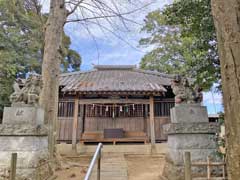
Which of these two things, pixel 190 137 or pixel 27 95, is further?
pixel 27 95

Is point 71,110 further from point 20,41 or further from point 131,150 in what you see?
point 20,41

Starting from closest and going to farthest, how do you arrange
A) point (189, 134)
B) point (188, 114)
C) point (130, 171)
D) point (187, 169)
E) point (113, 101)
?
point (187, 169)
point (189, 134)
point (188, 114)
point (130, 171)
point (113, 101)

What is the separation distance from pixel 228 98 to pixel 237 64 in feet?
1.15

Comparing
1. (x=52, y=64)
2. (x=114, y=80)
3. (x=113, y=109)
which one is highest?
(x=114, y=80)

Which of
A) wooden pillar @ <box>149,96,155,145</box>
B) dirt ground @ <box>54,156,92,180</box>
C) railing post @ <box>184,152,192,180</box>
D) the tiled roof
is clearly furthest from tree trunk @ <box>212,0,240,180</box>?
wooden pillar @ <box>149,96,155,145</box>

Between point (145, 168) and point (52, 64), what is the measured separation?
471 centimetres

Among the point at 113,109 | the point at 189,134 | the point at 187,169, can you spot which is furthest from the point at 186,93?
the point at 113,109

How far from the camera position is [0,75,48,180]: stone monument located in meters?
4.57

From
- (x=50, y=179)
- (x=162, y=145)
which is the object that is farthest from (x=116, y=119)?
(x=50, y=179)

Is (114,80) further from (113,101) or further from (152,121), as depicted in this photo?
(152,121)

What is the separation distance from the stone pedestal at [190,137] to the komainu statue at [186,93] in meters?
0.18

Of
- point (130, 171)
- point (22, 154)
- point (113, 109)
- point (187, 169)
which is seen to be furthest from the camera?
point (113, 109)

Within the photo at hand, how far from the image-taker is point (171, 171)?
190 inches

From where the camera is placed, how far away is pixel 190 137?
4.71 metres
